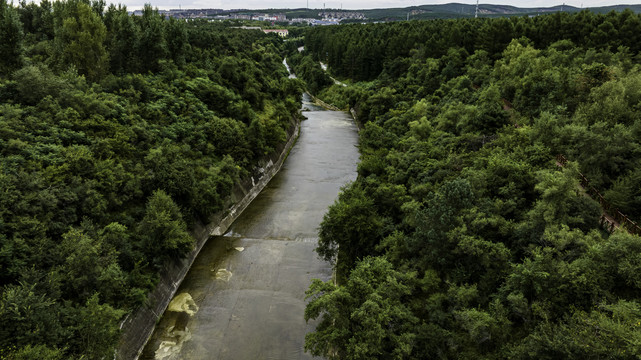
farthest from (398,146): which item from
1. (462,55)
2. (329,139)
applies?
(462,55)

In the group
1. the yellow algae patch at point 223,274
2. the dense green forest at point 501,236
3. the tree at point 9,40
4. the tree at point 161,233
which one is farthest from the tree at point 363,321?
the tree at point 9,40

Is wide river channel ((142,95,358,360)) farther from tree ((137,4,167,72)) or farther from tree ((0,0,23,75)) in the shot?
tree ((0,0,23,75))

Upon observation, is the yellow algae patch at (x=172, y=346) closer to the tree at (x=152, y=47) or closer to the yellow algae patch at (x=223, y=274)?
the yellow algae patch at (x=223, y=274)

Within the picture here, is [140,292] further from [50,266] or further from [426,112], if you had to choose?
[426,112]

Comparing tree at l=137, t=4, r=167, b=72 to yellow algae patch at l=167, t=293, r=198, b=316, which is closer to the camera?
yellow algae patch at l=167, t=293, r=198, b=316

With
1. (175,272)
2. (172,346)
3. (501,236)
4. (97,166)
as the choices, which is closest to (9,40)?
(97,166)

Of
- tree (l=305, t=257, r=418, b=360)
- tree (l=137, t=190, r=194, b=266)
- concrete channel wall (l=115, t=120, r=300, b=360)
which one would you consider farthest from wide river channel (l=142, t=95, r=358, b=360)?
tree (l=305, t=257, r=418, b=360)

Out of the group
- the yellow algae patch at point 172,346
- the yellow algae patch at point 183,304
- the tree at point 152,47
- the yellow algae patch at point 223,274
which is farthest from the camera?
the tree at point 152,47
